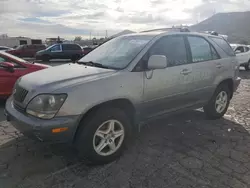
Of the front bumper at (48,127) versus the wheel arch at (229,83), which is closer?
the front bumper at (48,127)

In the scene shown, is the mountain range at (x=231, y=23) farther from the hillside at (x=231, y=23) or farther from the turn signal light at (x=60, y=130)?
the turn signal light at (x=60, y=130)

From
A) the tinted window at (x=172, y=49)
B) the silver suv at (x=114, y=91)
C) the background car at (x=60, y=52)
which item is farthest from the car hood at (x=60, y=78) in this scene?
the background car at (x=60, y=52)

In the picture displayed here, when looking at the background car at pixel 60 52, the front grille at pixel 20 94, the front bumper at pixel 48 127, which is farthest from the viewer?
the background car at pixel 60 52

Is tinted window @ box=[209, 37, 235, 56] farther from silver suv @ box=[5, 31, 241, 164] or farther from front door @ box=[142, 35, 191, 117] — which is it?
front door @ box=[142, 35, 191, 117]

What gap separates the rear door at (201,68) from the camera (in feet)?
14.2

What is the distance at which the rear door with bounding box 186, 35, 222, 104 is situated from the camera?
433 cm

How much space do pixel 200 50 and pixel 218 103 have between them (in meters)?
1.26

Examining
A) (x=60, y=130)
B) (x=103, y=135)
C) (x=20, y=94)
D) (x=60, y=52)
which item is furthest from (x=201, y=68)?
(x=60, y=52)

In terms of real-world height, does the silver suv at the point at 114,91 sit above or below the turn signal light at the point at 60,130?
above

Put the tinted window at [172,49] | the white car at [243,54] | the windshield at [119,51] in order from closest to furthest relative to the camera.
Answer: the windshield at [119,51] < the tinted window at [172,49] < the white car at [243,54]

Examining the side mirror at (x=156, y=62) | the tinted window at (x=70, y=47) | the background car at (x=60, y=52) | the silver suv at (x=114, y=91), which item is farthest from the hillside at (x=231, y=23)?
the side mirror at (x=156, y=62)

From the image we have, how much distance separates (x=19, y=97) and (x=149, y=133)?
2.24 meters

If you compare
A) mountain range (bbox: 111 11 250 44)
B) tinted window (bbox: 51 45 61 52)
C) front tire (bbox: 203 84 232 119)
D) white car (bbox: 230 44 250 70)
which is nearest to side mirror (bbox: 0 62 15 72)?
front tire (bbox: 203 84 232 119)

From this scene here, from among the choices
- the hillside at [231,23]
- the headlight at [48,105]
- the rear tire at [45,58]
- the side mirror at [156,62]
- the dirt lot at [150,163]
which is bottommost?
the dirt lot at [150,163]
